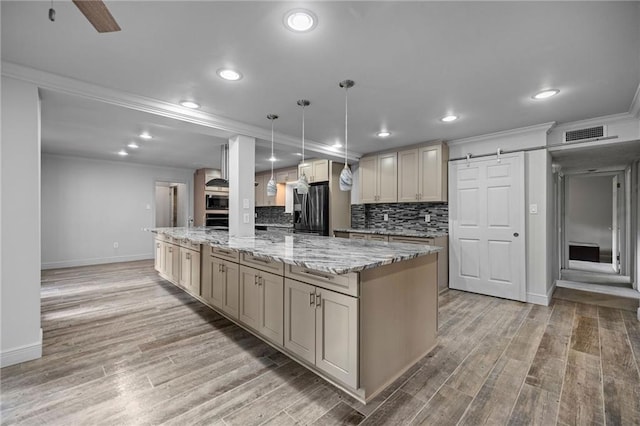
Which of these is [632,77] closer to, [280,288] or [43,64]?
[280,288]

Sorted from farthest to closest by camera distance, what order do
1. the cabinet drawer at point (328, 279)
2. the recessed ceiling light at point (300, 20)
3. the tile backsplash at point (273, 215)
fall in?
the tile backsplash at point (273, 215) → the cabinet drawer at point (328, 279) → the recessed ceiling light at point (300, 20)

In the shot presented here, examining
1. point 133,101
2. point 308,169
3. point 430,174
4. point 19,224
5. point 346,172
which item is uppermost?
point 133,101

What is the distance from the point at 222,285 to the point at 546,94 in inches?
145

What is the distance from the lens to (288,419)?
1.56m

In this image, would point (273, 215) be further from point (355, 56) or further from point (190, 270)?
point (355, 56)

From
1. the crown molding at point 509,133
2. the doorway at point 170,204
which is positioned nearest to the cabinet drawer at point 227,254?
the crown molding at point 509,133

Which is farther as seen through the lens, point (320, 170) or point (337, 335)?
point (320, 170)

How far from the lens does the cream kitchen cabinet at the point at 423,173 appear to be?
421 centimetres

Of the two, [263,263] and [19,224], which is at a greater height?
[19,224]

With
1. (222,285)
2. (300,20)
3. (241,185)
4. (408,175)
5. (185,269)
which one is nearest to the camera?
(300,20)

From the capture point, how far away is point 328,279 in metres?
1.81

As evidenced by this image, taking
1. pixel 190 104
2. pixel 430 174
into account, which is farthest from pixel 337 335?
pixel 430 174

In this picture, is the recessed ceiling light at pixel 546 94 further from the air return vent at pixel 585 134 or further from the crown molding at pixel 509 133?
the air return vent at pixel 585 134

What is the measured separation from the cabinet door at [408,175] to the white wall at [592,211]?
5.19 metres
